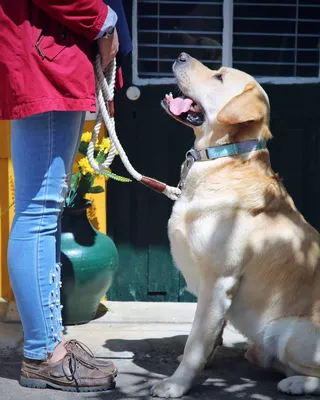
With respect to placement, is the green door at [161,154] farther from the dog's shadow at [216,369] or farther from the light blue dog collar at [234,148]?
the light blue dog collar at [234,148]

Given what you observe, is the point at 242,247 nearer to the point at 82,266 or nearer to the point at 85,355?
the point at 85,355

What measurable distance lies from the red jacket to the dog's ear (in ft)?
2.47

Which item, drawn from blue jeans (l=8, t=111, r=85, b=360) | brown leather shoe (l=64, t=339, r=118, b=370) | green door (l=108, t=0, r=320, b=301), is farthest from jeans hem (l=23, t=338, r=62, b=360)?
green door (l=108, t=0, r=320, b=301)

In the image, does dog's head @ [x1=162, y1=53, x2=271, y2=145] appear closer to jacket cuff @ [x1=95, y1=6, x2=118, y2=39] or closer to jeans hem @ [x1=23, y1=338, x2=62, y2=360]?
jacket cuff @ [x1=95, y1=6, x2=118, y2=39]

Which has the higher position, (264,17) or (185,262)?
(264,17)

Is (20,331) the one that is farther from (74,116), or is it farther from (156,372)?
(74,116)

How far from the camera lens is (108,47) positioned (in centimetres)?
322

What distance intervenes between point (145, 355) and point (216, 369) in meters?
0.41

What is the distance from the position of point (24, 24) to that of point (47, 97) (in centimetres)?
31

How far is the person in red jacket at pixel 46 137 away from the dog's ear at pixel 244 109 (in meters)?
0.59

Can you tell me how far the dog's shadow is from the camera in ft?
11.4

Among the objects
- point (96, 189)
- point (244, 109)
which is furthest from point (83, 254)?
point (244, 109)

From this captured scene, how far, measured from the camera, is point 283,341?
11.2ft

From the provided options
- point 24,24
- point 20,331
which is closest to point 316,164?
point 20,331
